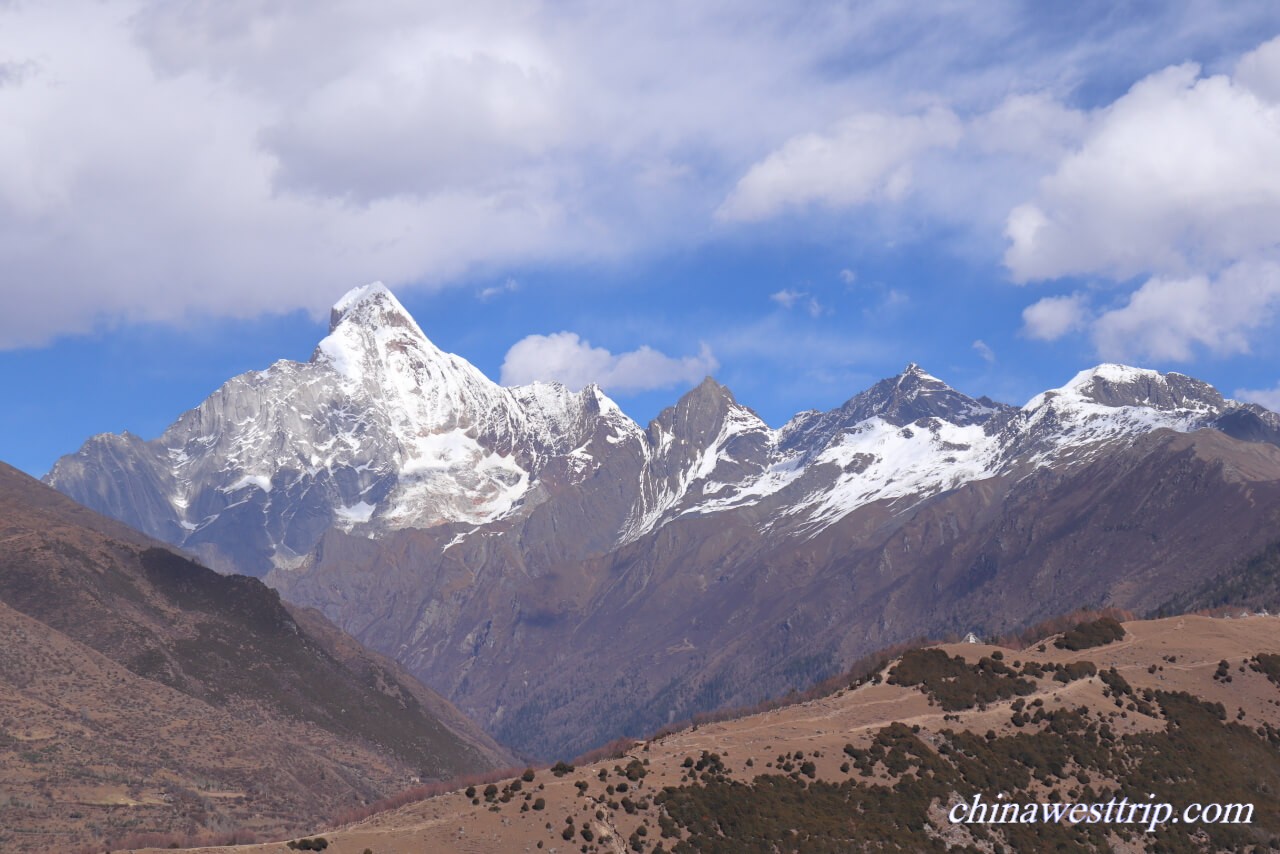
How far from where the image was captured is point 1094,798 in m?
187

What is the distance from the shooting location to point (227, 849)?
468 ft

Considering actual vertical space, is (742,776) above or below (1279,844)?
above

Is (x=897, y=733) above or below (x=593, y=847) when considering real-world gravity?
above

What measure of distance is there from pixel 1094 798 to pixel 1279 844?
2401 centimetres

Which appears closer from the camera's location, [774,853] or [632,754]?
[774,853]

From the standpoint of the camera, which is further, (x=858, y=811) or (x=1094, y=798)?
(x=1094, y=798)

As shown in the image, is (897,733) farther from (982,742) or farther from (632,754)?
(632,754)

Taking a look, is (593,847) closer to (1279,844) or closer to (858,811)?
(858,811)

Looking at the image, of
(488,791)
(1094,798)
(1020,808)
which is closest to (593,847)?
(488,791)

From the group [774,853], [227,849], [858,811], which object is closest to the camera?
[227,849]

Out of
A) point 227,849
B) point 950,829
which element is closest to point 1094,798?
point 950,829

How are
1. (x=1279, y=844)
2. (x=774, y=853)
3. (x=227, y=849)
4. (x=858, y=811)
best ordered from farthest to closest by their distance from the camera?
1. (x=1279, y=844)
2. (x=858, y=811)
3. (x=774, y=853)
4. (x=227, y=849)

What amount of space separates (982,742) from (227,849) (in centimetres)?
10139

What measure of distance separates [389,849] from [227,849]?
Result: 15984 millimetres
